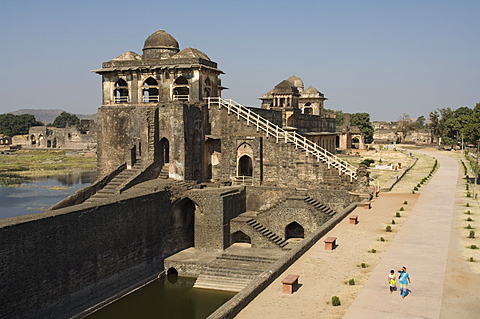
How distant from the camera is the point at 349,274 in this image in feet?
59.5

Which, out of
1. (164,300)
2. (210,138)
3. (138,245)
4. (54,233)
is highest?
(210,138)

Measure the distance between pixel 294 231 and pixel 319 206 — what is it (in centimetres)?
285

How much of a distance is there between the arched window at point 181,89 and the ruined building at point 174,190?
152 mm

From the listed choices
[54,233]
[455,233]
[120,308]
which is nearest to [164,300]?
[120,308]

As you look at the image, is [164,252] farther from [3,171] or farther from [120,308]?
[3,171]

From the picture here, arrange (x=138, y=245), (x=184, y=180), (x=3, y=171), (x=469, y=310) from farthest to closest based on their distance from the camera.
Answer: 1. (x=3, y=171)
2. (x=184, y=180)
3. (x=138, y=245)
4. (x=469, y=310)

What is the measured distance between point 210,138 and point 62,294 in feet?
54.8

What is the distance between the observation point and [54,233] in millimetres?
22266

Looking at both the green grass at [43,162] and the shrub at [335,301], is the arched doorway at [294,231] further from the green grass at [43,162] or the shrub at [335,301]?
the green grass at [43,162]

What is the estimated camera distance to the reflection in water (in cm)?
2438

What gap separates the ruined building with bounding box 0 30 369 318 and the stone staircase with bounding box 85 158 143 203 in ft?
0.26

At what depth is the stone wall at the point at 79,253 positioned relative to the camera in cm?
2055

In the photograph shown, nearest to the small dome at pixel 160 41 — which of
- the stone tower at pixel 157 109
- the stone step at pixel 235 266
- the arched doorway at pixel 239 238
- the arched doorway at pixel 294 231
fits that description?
the stone tower at pixel 157 109

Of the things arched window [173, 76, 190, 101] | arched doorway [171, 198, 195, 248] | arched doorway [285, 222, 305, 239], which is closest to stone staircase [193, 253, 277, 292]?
arched doorway [171, 198, 195, 248]
